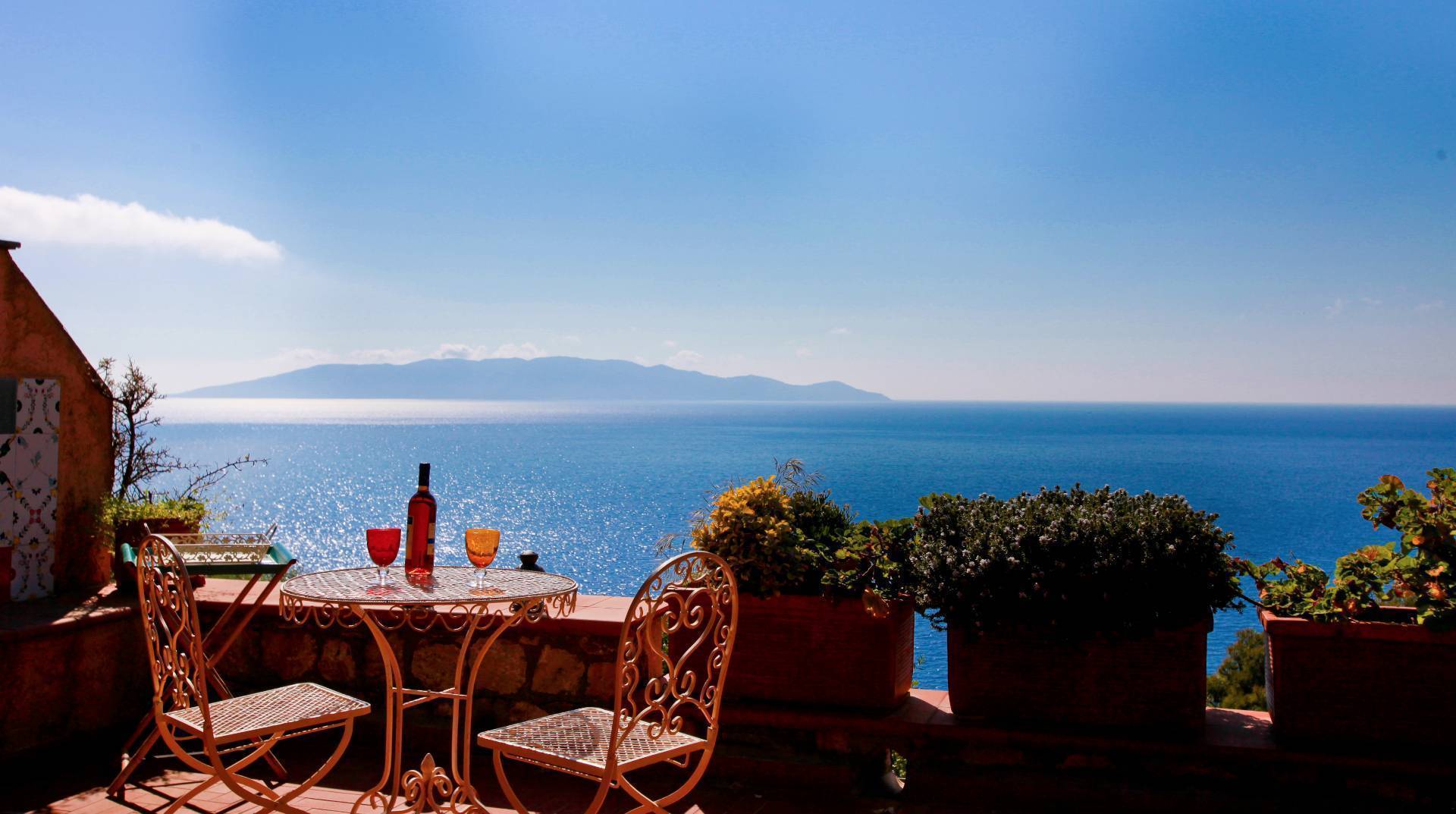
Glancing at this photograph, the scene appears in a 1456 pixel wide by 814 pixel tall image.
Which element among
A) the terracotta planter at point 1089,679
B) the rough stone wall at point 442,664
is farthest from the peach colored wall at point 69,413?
the terracotta planter at point 1089,679

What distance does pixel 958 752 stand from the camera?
10.3ft

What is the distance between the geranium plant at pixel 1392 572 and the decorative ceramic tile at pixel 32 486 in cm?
476

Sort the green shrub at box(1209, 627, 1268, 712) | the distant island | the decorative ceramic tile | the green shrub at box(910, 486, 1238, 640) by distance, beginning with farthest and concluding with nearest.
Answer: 1. the distant island
2. the green shrub at box(1209, 627, 1268, 712)
3. the decorative ceramic tile
4. the green shrub at box(910, 486, 1238, 640)

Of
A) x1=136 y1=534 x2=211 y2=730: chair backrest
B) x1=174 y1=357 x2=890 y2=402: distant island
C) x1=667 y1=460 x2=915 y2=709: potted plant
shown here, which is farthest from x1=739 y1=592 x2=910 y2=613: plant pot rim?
x1=174 y1=357 x2=890 y2=402: distant island

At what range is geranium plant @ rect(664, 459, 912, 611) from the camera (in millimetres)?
3201

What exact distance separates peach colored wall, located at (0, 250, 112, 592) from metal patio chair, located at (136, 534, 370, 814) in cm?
214

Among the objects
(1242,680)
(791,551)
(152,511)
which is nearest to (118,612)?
(152,511)

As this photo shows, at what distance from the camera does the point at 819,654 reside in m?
3.25

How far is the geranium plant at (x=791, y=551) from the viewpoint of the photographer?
10.5 ft

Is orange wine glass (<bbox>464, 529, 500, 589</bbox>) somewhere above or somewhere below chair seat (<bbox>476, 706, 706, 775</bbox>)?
above

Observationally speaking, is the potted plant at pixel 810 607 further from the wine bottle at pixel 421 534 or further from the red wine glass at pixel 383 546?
the red wine glass at pixel 383 546

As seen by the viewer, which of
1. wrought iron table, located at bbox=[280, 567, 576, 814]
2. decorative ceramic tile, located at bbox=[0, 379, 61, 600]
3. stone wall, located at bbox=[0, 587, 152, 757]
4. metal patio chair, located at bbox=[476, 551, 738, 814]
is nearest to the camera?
metal patio chair, located at bbox=[476, 551, 738, 814]

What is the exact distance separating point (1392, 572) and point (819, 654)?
177 cm

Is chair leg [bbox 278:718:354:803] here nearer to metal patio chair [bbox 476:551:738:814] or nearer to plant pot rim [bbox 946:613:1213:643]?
metal patio chair [bbox 476:551:738:814]
